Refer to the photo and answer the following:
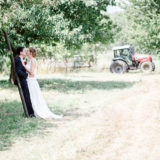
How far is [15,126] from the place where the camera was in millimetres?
8016

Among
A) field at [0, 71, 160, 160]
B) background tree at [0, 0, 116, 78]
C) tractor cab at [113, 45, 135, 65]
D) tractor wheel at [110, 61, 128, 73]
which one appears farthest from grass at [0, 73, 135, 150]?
tractor cab at [113, 45, 135, 65]

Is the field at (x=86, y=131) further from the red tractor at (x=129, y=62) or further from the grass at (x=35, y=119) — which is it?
the red tractor at (x=129, y=62)

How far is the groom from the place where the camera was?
9073 millimetres

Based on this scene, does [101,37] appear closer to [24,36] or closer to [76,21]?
[76,21]

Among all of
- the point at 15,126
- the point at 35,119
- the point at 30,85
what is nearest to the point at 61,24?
the point at 30,85

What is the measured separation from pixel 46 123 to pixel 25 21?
322 inches

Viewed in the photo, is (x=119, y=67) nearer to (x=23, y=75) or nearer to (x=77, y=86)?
(x=77, y=86)

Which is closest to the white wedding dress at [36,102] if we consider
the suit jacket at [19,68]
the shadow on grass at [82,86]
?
the suit jacket at [19,68]

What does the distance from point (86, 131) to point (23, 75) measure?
9.40 feet

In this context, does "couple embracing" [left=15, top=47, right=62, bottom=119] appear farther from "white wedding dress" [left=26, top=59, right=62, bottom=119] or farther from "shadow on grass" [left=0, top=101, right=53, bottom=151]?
"shadow on grass" [left=0, top=101, right=53, bottom=151]

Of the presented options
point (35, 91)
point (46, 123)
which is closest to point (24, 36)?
point (35, 91)

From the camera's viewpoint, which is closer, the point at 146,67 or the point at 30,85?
the point at 30,85

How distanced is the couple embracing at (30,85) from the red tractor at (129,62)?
18.9 m

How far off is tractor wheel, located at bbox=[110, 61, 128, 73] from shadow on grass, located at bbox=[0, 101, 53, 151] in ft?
59.5
